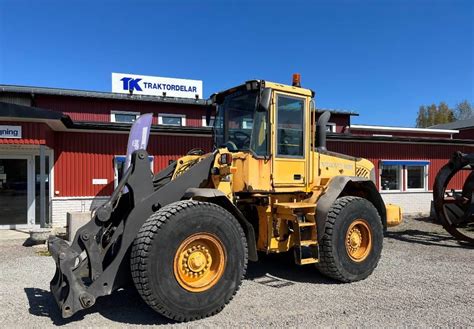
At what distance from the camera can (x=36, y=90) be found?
17188mm

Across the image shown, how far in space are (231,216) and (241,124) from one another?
170 cm

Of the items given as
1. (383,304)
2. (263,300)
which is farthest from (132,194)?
(383,304)

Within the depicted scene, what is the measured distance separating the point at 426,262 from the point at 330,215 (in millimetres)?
3096

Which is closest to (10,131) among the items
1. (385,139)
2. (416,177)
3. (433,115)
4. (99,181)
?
(99,181)

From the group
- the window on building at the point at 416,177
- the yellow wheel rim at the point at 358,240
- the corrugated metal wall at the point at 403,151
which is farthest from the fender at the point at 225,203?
the window on building at the point at 416,177

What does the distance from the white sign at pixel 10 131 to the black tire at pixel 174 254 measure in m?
7.65

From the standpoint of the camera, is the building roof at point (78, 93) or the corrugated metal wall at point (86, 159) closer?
the corrugated metal wall at point (86, 159)

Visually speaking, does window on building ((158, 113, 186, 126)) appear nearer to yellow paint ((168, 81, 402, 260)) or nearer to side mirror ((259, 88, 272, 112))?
yellow paint ((168, 81, 402, 260))

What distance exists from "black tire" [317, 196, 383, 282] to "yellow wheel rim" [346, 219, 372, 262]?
3 centimetres

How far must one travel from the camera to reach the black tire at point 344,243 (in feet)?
21.3

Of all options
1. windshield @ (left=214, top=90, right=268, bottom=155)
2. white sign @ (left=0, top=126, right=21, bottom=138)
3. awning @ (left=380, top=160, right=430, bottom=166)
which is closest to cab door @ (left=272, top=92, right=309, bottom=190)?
windshield @ (left=214, top=90, right=268, bottom=155)

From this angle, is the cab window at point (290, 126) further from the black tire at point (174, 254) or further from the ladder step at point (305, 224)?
the black tire at point (174, 254)

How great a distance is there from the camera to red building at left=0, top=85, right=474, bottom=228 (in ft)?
38.8

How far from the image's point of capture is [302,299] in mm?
5859
